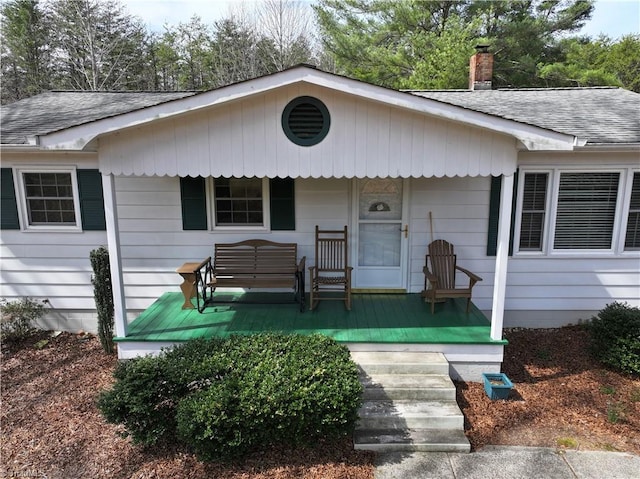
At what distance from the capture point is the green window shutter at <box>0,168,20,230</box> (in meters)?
5.55

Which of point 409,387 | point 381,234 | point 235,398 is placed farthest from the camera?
point 381,234

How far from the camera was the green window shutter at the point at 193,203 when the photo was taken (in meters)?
5.68

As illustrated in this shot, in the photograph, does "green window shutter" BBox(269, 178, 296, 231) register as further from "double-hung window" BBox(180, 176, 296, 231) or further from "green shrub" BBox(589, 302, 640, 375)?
"green shrub" BBox(589, 302, 640, 375)

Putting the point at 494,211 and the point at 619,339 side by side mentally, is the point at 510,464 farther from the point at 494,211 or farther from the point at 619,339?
the point at 494,211

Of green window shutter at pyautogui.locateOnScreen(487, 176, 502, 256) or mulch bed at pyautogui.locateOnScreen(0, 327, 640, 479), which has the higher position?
green window shutter at pyautogui.locateOnScreen(487, 176, 502, 256)

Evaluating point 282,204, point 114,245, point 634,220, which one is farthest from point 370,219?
point 634,220

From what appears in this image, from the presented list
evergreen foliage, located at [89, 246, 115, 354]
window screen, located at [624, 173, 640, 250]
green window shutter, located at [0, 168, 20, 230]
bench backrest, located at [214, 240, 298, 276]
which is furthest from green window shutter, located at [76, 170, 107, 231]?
window screen, located at [624, 173, 640, 250]

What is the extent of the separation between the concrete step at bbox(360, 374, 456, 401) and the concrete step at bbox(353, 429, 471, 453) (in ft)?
1.28

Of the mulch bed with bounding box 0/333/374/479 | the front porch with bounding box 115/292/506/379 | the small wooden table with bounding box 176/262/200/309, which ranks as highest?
the small wooden table with bounding box 176/262/200/309

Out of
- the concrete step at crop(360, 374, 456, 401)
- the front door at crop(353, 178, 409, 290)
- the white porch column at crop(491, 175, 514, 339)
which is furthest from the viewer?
the front door at crop(353, 178, 409, 290)

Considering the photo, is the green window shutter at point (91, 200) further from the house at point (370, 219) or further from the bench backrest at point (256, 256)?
the bench backrest at point (256, 256)

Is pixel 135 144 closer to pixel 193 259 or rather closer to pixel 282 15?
pixel 193 259

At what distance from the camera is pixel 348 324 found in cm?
494

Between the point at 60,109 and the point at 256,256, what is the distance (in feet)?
14.2
